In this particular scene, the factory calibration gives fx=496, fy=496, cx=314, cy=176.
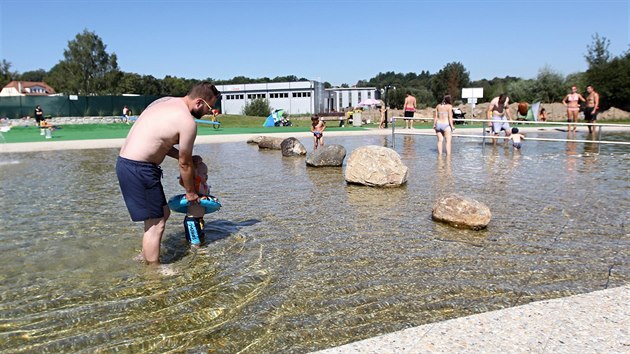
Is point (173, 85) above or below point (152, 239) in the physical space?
above

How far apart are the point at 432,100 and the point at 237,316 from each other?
83.1 meters

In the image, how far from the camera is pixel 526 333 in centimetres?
306

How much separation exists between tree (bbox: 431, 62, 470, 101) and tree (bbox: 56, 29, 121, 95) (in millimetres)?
55047

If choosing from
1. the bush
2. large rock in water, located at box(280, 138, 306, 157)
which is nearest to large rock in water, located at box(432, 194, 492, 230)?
large rock in water, located at box(280, 138, 306, 157)

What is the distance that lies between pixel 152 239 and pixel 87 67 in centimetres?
9157

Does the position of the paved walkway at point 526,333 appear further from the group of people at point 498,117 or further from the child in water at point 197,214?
the group of people at point 498,117

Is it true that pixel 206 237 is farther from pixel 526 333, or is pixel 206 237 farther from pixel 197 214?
pixel 526 333

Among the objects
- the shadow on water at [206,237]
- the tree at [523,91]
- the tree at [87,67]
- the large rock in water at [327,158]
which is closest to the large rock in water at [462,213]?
the shadow on water at [206,237]

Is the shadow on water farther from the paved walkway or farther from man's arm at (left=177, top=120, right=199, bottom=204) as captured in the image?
the paved walkway

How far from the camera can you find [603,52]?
44594 millimetres

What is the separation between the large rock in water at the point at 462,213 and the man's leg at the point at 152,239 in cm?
343

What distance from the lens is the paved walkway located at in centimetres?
287

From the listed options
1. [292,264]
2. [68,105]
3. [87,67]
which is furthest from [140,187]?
[87,67]

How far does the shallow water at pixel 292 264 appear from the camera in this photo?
3.44m
